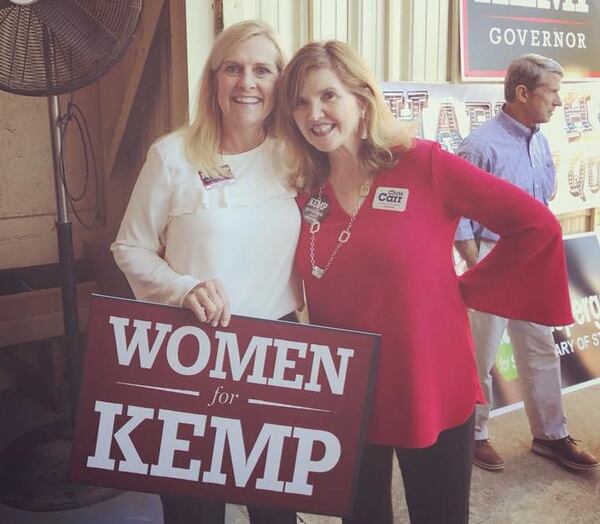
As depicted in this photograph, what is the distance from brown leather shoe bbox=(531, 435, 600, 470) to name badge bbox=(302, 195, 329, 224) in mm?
2078

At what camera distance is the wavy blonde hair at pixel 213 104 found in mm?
Answer: 1700

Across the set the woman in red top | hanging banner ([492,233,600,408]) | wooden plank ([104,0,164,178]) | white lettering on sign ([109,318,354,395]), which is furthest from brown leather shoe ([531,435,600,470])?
wooden plank ([104,0,164,178])

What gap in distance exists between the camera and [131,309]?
1578 millimetres

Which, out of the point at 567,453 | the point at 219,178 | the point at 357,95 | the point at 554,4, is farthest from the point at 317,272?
the point at 554,4

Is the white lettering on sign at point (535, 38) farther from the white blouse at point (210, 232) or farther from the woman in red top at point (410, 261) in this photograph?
the white blouse at point (210, 232)

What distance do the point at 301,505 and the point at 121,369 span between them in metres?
0.56

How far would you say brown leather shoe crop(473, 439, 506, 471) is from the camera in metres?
3.07

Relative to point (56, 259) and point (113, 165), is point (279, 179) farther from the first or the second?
point (56, 259)

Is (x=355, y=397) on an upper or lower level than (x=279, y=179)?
lower

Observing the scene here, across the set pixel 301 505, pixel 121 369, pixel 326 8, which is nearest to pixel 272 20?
pixel 326 8

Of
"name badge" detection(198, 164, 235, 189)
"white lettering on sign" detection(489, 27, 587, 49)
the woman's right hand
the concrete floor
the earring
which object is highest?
"white lettering on sign" detection(489, 27, 587, 49)

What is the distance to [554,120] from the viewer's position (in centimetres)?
376

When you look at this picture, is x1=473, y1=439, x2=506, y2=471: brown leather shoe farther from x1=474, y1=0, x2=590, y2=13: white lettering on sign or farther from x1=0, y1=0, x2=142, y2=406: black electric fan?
x1=0, y1=0, x2=142, y2=406: black electric fan

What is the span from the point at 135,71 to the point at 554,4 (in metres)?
2.40
